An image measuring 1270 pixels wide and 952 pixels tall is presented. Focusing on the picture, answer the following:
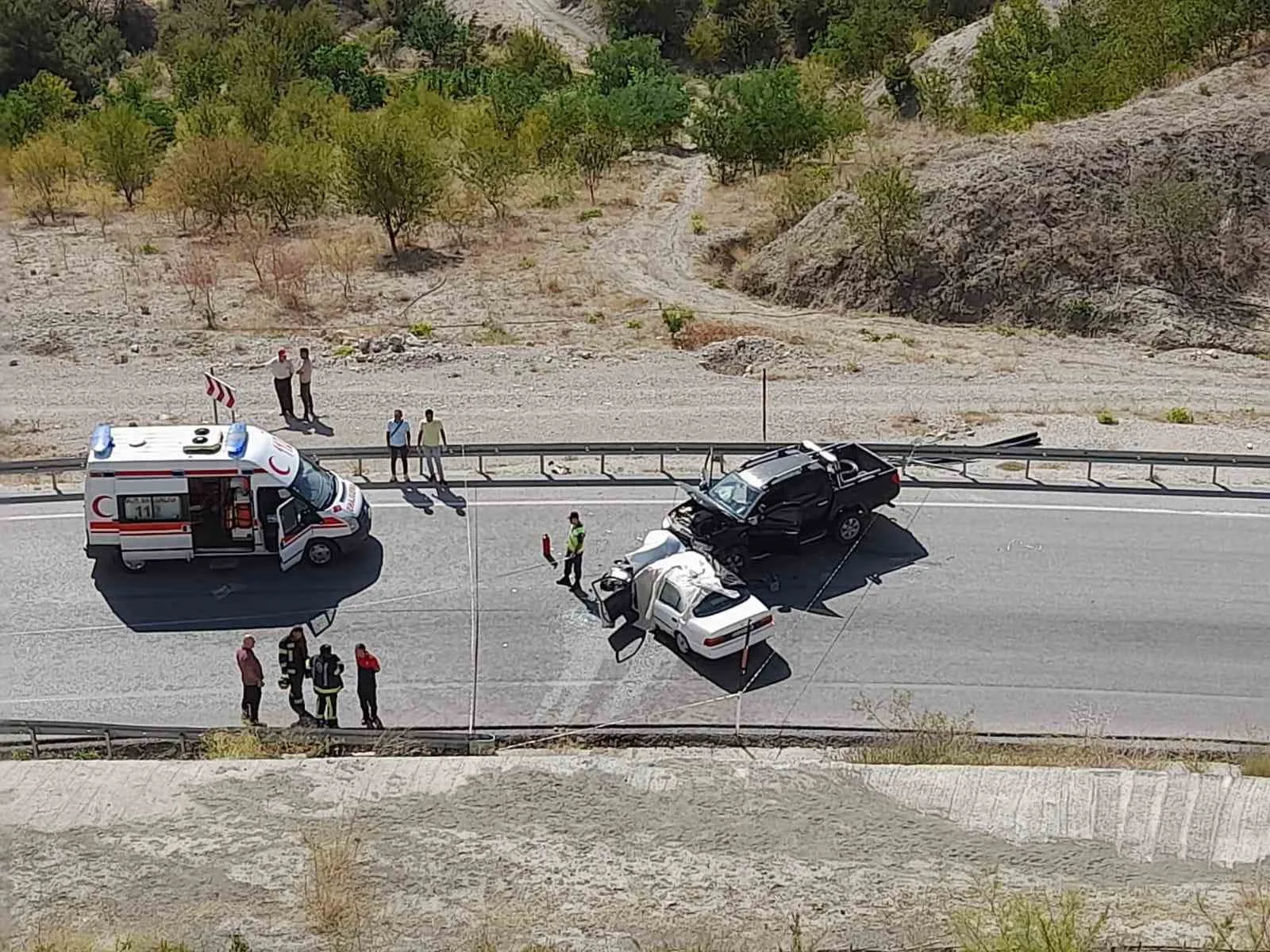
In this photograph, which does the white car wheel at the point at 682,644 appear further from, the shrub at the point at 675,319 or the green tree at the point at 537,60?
the green tree at the point at 537,60

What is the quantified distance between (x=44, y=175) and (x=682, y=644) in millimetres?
39299

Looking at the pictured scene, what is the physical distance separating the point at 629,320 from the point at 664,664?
17.3 m

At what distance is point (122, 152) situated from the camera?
155 ft

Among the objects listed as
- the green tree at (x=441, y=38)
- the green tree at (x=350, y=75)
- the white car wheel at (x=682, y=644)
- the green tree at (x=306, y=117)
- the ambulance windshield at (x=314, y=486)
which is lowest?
the white car wheel at (x=682, y=644)

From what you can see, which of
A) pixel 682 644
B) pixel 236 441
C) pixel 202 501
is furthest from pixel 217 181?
pixel 682 644

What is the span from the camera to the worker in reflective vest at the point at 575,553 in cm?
1769

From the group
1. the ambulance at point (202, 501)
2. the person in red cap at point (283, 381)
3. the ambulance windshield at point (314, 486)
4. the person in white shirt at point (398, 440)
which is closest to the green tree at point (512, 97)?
the person in red cap at point (283, 381)

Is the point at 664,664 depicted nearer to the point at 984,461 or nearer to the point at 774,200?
the point at 984,461

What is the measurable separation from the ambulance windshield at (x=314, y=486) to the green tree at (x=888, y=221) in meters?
20.1

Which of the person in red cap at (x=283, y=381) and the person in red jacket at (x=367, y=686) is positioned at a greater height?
the person in red cap at (x=283, y=381)

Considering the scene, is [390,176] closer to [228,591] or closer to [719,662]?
[228,591]

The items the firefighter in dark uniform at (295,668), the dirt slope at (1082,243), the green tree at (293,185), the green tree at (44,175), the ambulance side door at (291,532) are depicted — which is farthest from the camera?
the green tree at (44,175)

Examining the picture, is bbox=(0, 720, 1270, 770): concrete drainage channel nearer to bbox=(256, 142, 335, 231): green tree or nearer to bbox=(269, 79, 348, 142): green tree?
bbox=(256, 142, 335, 231): green tree

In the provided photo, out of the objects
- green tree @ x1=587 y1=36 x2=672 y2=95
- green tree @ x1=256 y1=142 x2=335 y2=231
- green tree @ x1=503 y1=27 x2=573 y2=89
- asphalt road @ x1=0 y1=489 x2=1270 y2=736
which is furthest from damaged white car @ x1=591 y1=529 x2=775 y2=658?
green tree @ x1=503 y1=27 x2=573 y2=89
